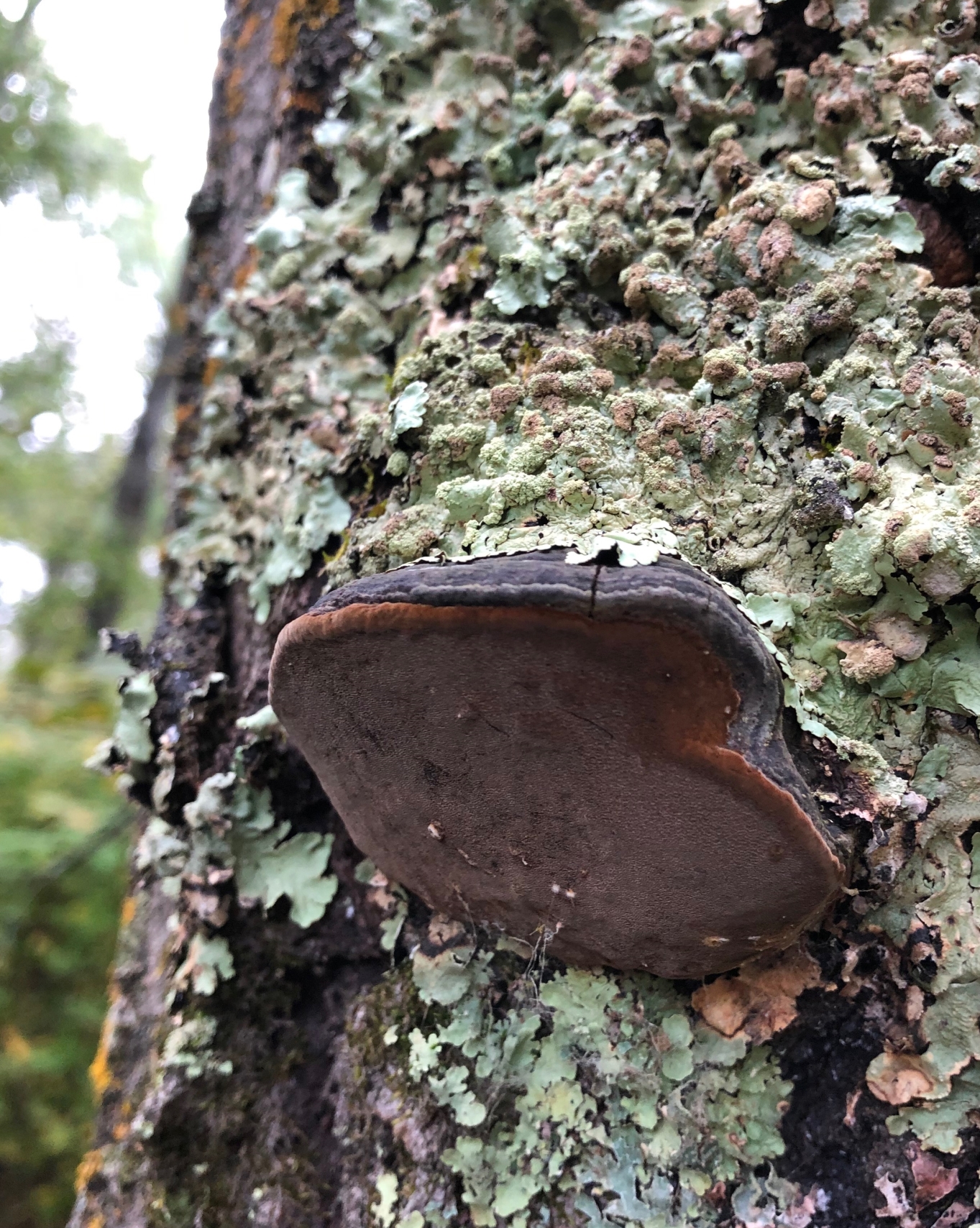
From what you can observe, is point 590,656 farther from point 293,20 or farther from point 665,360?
point 293,20

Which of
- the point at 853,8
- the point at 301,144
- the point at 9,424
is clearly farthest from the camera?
the point at 9,424

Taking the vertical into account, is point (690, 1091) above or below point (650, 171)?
below

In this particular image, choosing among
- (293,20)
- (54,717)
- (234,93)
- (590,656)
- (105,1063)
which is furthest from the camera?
(54,717)

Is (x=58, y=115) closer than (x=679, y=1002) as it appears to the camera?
No

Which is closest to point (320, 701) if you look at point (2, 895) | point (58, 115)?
point (2, 895)

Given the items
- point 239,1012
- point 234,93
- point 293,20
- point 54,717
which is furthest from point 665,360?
point 54,717

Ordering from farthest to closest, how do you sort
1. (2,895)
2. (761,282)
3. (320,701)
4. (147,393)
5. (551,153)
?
(147,393), (2,895), (551,153), (761,282), (320,701)

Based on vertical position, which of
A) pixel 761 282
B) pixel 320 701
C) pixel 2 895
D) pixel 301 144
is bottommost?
pixel 2 895

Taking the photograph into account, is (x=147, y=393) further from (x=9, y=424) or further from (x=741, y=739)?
(x=741, y=739)
